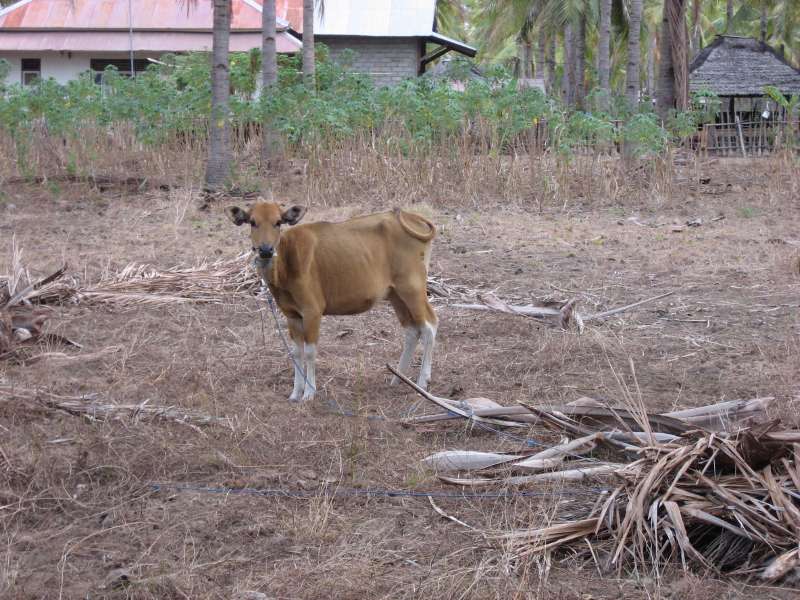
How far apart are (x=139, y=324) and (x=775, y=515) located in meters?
6.21

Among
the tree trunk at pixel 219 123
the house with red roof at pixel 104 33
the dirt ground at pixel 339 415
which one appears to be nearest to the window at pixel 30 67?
the house with red roof at pixel 104 33

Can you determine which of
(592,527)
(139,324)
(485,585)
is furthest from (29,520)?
(139,324)

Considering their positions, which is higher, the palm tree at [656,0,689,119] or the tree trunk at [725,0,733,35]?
the tree trunk at [725,0,733,35]

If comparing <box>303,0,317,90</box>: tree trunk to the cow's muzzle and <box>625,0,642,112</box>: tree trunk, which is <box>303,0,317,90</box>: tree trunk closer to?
<box>625,0,642,112</box>: tree trunk

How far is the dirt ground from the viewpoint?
14.1ft

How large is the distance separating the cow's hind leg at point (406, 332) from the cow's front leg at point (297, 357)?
0.76 meters

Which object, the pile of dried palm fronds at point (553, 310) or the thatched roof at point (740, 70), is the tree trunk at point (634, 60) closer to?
the thatched roof at point (740, 70)

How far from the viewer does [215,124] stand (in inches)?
637

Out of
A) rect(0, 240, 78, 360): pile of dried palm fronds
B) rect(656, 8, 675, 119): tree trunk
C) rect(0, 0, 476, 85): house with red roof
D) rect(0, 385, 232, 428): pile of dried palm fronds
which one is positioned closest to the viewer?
rect(0, 385, 232, 428): pile of dried palm fronds

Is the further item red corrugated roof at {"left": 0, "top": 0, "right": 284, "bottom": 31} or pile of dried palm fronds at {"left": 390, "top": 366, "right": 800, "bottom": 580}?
red corrugated roof at {"left": 0, "top": 0, "right": 284, "bottom": 31}

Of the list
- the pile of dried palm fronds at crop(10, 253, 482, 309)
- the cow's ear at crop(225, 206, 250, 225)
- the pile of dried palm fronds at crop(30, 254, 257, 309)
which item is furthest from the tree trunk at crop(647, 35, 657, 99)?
the cow's ear at crop(225, 206, 250, 225)

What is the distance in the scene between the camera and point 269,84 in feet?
61.7

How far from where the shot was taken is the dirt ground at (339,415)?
4.30m

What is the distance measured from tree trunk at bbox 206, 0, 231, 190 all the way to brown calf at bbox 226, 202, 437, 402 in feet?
30.8
